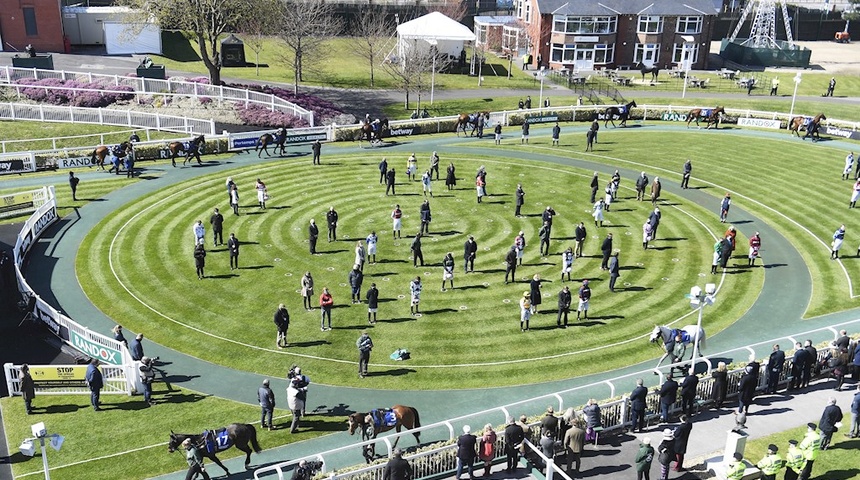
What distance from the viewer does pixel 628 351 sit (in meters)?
26.4

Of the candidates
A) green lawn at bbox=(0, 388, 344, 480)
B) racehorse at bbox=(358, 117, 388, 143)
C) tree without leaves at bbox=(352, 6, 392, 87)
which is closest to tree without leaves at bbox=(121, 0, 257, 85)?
tree without leaves at bbox=(352, 6, 392, 87)

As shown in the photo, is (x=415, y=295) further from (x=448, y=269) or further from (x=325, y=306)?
(x=325, y=306)

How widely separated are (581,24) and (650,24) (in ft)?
25.1

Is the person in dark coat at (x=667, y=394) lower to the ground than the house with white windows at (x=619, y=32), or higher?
lower

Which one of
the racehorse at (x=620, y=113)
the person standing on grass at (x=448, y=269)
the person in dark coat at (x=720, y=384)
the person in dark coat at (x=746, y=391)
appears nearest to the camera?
the person in dark coat at (x=746, y=391)

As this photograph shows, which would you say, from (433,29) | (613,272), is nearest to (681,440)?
(613,272)

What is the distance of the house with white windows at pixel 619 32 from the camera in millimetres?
79438

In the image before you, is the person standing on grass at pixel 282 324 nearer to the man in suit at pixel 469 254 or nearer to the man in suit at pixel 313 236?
the man in suit at pixel 313 236

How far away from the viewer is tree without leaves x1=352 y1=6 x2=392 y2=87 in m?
72.9

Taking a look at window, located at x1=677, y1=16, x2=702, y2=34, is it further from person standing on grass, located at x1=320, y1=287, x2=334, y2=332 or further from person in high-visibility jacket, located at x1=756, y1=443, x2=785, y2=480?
person in high-visibility jacket, located at x1=756, y1=443, x2=785, y2=480

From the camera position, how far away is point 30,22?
70000 mm

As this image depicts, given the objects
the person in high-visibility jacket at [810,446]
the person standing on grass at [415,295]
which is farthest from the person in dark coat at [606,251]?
the person in high-visibility jacket at [810,446]

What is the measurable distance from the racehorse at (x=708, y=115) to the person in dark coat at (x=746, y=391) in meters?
39.9

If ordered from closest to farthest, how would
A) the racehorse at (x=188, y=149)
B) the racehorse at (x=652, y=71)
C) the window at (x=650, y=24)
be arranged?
the racehorse at (x=188, y=149) < the racehorse at (x=652, y=71) < the window at (x=650, y=24)
